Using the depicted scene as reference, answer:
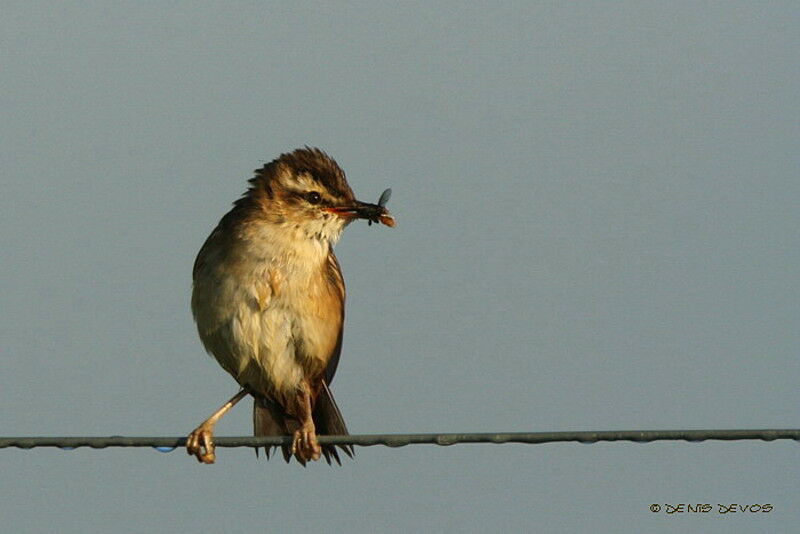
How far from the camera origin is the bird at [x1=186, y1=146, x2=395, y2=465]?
344 inches

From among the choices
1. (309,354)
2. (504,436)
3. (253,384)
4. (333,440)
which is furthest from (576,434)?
(253,384)

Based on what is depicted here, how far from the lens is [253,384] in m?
9.34

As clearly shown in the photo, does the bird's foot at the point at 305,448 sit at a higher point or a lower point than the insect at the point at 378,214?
lower

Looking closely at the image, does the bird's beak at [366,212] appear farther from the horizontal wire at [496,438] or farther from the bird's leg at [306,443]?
the horizontal wire at [496,438]

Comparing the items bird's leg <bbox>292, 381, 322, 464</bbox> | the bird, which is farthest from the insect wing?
bird's leg <bbox>292, 381, 322, 464</bbox>

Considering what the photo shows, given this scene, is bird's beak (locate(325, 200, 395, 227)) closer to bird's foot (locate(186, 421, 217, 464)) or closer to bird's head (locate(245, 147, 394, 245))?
bird's head (locate(245, 147, 394, 245))

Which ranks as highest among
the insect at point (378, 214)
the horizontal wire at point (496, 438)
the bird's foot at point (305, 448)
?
the insect at point (378, 214)

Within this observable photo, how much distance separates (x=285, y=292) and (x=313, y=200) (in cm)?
77

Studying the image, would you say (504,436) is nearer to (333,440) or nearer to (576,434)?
(576,434)

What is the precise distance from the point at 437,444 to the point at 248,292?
120 inches

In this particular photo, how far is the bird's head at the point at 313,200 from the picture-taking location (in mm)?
9039

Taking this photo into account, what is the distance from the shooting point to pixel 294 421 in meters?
9.77

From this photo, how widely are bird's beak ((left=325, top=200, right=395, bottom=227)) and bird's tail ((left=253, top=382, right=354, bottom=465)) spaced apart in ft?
4.26

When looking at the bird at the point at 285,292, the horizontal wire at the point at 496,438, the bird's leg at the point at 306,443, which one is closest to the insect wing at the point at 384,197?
the bird at the point at 285,292
